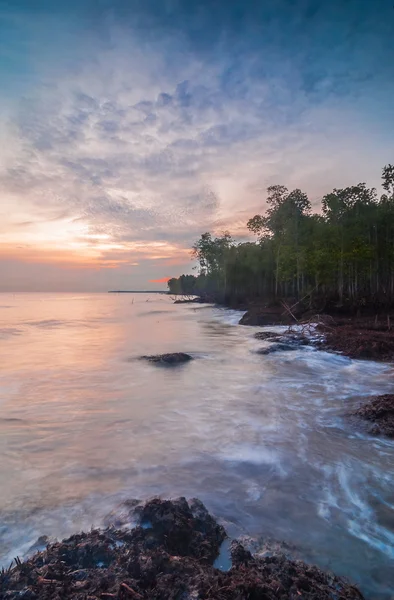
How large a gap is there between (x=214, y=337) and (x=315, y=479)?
1722 centimetres

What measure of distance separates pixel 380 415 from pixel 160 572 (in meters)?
5.59

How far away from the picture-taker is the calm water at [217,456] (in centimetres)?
362

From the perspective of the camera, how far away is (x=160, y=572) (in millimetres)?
2576

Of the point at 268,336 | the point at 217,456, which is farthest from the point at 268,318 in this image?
the point at 217,456

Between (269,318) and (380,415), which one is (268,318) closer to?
(269,318)

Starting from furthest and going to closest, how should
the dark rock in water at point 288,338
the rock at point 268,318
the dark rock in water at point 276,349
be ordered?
1. the rock at point 268,318
2. the dark rock in water at point 288,338
3. the dark rock in water at point 276,349

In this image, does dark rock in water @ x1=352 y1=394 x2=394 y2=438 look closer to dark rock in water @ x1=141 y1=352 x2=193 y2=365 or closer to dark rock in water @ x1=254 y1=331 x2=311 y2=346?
dark rock in water @ x1=141 y1=352 x2=193 y2=365

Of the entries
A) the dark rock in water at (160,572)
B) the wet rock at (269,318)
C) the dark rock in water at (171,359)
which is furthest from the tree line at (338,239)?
the dark rock in water at (160,572)

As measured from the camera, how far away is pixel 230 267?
64.7m

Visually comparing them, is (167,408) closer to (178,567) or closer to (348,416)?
(348,416)

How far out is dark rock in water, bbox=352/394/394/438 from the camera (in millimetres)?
6129

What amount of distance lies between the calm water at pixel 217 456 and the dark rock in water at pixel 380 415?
0.35m

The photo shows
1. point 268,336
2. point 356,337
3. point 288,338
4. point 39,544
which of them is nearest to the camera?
point 39,544

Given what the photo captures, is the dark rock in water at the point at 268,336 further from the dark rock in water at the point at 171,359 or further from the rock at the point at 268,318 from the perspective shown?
the dark rock in water at the point at 171,359
